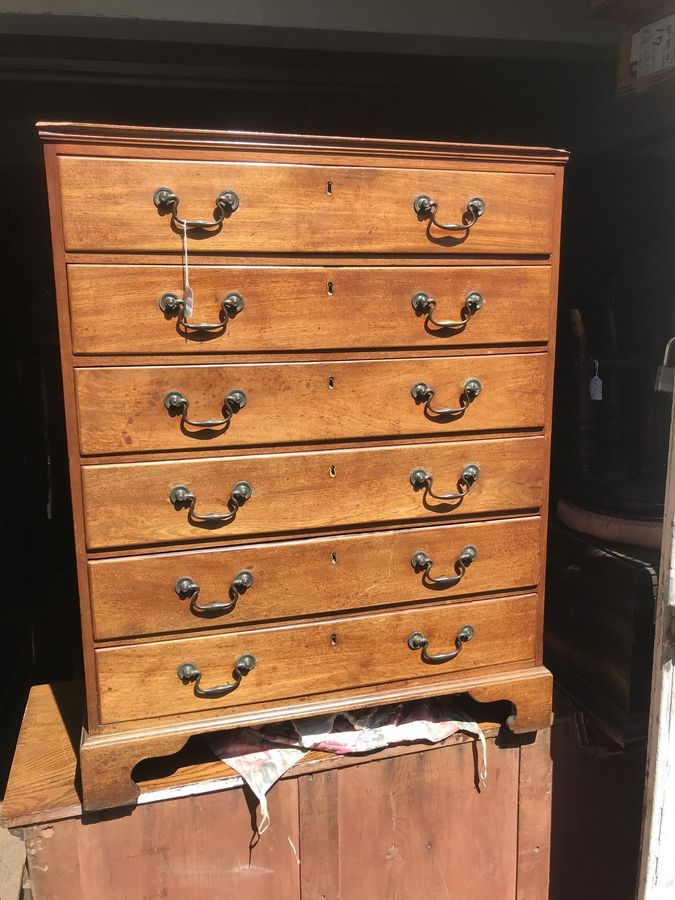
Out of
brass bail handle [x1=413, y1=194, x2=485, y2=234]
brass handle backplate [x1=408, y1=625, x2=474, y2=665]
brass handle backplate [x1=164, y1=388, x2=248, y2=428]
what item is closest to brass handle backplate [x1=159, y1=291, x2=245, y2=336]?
brass handle backplate [x1=164, y1=388, x2=248, y2=428]

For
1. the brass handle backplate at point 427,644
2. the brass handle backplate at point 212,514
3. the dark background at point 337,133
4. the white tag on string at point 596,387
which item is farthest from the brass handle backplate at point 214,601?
the white tag on string at point 596,387

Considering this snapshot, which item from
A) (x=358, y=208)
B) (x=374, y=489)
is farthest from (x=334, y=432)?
(x=358, y=208)

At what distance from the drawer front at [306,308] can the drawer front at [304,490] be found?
0.68 ft

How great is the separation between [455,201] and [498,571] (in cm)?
74

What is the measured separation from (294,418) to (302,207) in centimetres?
37

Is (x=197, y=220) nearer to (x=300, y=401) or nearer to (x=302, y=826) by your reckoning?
(x=300, y=401)

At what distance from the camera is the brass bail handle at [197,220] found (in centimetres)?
127

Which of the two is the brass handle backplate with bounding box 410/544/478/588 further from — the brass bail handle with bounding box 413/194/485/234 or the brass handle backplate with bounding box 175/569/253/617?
the brass bail handle with bounding box 413/194/485/234

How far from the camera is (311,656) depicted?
1.50 meters

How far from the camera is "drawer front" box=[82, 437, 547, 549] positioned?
1.35m

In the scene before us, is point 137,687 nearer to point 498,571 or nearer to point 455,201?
point 498,571

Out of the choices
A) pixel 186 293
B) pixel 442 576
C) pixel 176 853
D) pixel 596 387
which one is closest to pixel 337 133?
pixel 596 387

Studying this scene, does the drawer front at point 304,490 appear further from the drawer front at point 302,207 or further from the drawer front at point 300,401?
the drawer front at point 302,207

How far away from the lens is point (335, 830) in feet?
5.19
